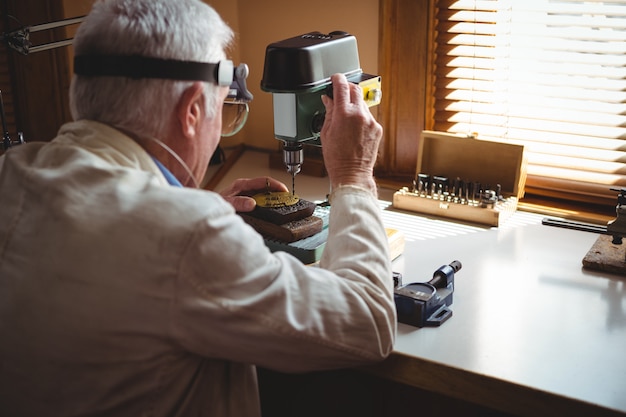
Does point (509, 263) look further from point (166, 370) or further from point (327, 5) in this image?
point (327, 5)

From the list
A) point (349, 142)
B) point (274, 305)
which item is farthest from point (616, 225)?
point (274, 305)

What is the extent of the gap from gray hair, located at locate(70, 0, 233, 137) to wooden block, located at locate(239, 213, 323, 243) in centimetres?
60

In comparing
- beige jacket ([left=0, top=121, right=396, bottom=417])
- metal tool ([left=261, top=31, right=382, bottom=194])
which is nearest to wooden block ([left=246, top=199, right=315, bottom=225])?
metal tool ([left=261, top=31, right=382, bottom=194])

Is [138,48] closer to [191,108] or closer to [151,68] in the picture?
[151,68]

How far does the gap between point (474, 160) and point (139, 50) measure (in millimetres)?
1401

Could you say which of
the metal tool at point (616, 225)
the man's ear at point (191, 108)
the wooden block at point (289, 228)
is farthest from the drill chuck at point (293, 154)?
the metal tool at point (616, 225)

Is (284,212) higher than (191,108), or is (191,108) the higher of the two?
(191,108)

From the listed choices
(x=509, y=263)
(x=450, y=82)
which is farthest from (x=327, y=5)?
(x=509, y=263)

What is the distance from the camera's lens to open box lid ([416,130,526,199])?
89.3 inches

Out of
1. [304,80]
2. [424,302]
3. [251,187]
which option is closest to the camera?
[424,302]

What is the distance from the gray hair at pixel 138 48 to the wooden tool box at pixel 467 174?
3.80 ft

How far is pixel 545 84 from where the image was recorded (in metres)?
2.26

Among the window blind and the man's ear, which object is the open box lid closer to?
the window blind

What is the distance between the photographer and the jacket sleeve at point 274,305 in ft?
3.56
